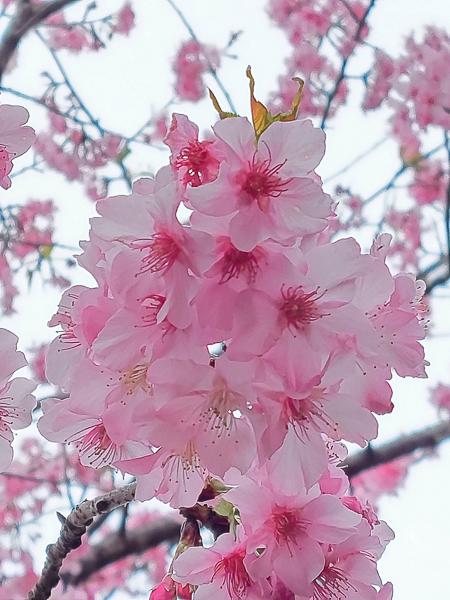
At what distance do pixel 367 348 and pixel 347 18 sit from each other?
3358 mm

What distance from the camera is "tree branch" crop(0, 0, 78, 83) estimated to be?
212 cm

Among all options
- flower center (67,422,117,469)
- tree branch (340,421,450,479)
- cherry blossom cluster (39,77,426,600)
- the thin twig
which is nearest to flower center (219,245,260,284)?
cherry blossom cluster (39,77,426,600)

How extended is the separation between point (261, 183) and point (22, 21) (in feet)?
6.36

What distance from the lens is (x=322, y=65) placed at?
11.9ft

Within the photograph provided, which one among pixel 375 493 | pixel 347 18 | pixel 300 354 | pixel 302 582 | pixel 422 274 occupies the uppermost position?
pixel 347 18

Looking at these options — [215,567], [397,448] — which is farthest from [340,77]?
[215,567]

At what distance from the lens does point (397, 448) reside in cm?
236

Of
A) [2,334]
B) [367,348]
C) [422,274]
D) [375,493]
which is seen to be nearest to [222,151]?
[367,348]

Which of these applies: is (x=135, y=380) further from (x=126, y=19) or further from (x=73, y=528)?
(x=126, y=19)

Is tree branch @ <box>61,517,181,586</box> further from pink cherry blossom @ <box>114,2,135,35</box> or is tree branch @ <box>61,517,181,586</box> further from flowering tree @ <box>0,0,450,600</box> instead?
pink cherry blossom @ <box>114,2,135,35</box>

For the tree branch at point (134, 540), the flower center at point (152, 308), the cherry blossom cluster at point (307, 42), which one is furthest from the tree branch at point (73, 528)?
the cherry blossom cluster at point (307, 42)

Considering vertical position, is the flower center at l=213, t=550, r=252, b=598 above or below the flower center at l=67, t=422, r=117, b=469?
below

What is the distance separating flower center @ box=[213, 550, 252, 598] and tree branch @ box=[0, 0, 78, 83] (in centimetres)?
188

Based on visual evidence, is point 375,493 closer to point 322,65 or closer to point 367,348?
point 322,65
